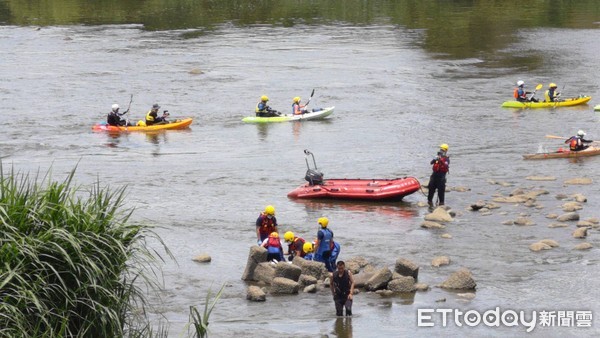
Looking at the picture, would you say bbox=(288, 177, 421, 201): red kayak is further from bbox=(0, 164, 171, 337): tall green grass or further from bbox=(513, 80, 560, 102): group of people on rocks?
bbox=(513, 80, 560, 102): group of people on rocks

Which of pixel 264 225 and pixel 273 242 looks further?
pixel 264 225

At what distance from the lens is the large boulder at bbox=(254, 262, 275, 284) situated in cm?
2250

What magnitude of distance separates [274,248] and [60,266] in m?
8.65

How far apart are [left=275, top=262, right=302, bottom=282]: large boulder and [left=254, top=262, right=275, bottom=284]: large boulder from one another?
279 mm

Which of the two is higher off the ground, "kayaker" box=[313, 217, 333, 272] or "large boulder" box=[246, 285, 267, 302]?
"kayaker" box=[313, 217, 333, 272]

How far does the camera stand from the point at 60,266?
1473 cm

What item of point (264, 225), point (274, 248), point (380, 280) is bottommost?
point (380, 280)

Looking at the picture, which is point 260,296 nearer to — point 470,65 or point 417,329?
point 417,329

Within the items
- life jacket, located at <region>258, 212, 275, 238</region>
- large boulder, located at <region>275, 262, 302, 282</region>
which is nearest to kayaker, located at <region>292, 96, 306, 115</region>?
life jacket, located at <region>258, 212, 275, 238</region>

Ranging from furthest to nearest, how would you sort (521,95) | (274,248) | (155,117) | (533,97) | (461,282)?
(533,97) < (521,95) < (155,117) < (274,248) < (461,282)

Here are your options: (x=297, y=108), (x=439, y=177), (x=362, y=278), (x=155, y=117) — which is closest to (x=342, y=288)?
(x=362, y=278)

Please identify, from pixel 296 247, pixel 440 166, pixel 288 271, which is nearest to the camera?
pixel 288 271

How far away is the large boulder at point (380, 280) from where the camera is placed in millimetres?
21797

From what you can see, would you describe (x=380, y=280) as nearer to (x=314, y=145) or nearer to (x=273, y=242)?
(x=273, y=242)
